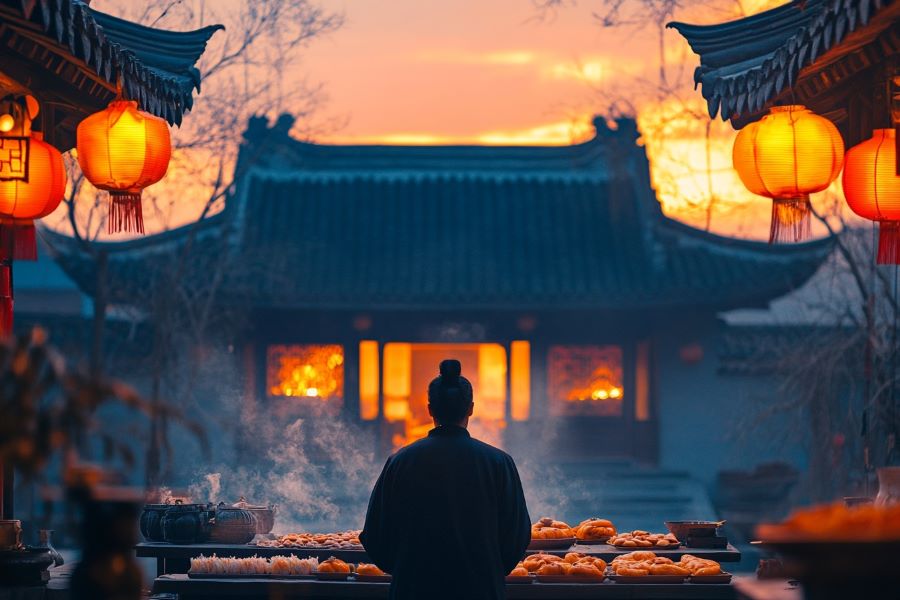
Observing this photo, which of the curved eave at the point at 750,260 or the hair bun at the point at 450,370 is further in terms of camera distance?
the curved eave at the point at 750,260

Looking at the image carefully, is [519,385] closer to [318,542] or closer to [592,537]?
[592,537]

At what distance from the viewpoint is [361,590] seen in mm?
7254

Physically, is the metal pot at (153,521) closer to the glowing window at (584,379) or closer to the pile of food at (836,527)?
the pile of food at (836,527)

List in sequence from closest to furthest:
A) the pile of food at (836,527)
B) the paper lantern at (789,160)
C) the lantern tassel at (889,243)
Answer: the pile of food at (836,527) → the lantern tassel at (889,243) → the paper lantern at (789,160)

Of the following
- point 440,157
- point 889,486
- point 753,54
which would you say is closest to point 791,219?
point 753,54

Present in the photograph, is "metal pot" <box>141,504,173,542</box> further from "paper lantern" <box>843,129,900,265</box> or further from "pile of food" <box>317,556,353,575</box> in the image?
"paper lantern" <box>843,129,900,265</box>

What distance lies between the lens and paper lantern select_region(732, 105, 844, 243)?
6902 mm

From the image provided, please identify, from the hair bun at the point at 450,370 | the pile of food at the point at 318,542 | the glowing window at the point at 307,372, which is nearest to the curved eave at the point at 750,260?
the glowing window at the point at 307,372

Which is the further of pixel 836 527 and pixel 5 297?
pixel 5 297

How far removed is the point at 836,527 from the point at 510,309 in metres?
15.1

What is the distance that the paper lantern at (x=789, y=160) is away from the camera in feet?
22.6

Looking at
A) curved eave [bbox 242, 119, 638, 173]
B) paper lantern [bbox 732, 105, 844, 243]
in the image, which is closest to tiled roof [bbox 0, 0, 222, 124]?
paper lantern [bbox 732, 105, 844, 243]

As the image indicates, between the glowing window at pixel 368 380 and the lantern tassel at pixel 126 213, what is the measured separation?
1173cm

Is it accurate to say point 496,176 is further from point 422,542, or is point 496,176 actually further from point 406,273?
point 422,542
